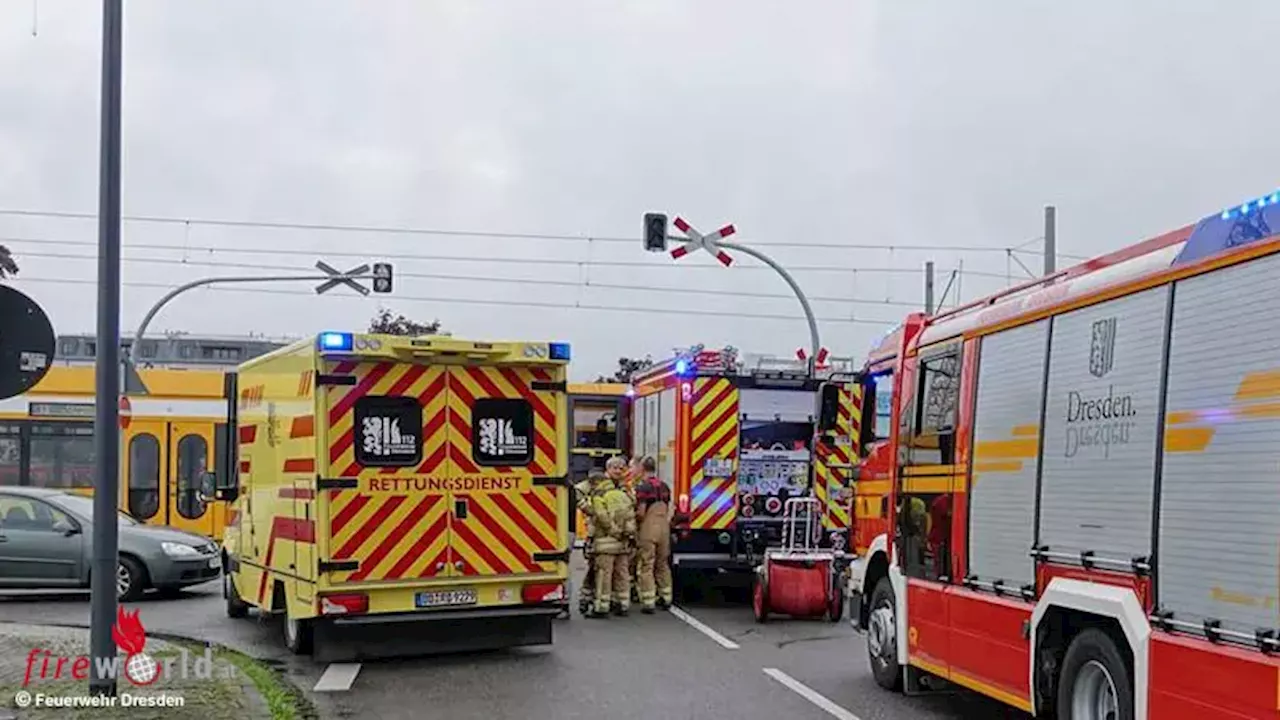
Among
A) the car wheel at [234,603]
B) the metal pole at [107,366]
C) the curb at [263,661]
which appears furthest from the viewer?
the car wheel at [234,603]

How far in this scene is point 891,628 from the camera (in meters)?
9.86

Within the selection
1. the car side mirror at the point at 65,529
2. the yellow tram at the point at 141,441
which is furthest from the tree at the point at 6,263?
the car side mirror at the point at 65,529

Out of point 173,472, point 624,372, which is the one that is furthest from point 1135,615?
point 624,372

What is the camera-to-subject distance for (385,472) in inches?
441

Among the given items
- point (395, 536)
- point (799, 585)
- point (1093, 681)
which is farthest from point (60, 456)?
point (1093, 681)

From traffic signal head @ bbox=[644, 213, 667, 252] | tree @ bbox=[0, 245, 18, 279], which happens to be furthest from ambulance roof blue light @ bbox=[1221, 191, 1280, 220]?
tree @ bbox=[0, 245, 18, 279]

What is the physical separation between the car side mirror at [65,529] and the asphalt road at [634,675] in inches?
49.4

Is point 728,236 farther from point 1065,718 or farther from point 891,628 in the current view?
point 1065,718

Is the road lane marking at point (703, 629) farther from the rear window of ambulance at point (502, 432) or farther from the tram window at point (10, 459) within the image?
the tram window at point (10, 459)

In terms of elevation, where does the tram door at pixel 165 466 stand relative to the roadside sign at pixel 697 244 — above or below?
below

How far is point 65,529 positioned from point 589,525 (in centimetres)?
620

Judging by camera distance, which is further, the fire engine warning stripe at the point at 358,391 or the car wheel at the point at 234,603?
the car wheel at the point at 234,603

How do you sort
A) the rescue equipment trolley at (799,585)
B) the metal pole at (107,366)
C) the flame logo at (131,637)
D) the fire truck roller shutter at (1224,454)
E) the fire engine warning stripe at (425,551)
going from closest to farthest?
1. the fire truck roller shutter at (1224,454)
2. the metal pole at (107,366)
3. the flame logo at (131,637)
4. the fire engine warning stripe at (425,551)
5. the rescue equipment trolley at (799,585)

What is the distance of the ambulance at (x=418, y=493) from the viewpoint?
434 inches
